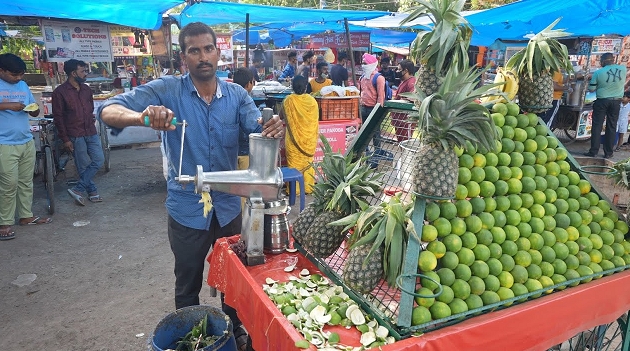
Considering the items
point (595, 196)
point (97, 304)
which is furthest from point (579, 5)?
point (97, 304)

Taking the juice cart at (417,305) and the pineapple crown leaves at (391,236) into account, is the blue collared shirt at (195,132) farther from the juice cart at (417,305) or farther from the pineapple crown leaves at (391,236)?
the pineapple crown leaves at (391,236)

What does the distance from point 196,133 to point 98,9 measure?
4.42 m

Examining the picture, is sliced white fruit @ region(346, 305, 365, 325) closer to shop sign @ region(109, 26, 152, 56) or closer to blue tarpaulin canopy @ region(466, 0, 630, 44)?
blue tarpaulin canopy @ region(466, 0, 630, 44)

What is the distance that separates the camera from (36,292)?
3.94 m

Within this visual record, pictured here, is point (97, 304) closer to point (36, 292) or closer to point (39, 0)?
point (36, 292)

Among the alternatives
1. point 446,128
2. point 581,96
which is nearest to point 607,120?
point 581,96

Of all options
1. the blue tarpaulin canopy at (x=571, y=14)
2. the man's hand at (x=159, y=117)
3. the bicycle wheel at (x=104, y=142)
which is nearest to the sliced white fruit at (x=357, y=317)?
the man's hand at (x=159, y=117)

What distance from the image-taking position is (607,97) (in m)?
8.84

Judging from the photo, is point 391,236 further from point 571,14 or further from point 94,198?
point 571,14

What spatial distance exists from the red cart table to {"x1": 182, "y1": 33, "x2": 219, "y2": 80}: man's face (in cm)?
106

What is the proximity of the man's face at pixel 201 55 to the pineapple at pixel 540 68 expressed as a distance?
5.83ft

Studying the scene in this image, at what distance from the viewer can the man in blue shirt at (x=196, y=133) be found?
2.54 m

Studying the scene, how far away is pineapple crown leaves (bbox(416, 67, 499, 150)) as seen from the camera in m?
1.73

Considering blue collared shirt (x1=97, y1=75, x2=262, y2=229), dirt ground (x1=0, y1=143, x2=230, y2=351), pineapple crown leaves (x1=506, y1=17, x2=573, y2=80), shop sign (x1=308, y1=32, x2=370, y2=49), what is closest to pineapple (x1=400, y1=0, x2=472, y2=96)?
pineapple crown leaves (x1=506, y1=17, x2=573, y2=80)
